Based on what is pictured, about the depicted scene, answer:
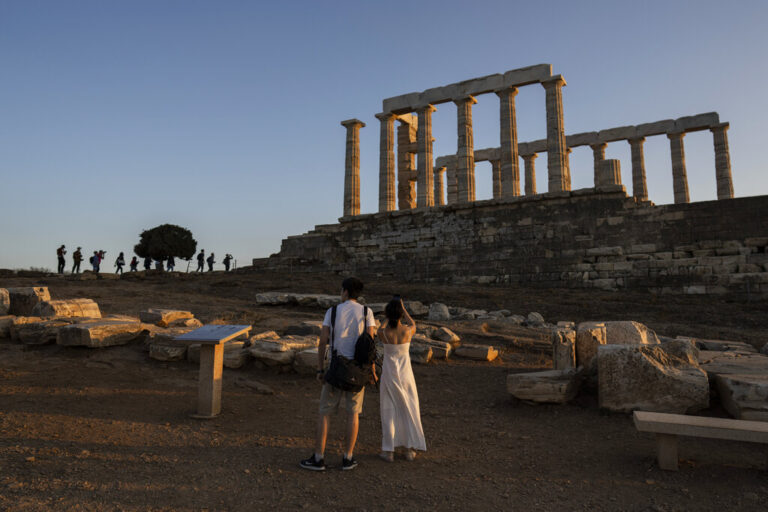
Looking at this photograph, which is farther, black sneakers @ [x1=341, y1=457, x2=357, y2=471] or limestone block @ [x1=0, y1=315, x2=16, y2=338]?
limestone block @ [x1=0, y1=315, x2=16, y2=338]

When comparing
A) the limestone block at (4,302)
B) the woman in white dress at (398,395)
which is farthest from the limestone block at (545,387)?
the limestone block at (4,302)

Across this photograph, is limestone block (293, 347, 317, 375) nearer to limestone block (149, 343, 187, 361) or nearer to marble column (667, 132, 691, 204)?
limestone block (149, 343, 187, 361)

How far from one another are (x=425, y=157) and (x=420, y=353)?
59.1ft

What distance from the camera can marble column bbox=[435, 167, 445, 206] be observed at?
3266 cm

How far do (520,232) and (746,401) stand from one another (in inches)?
578

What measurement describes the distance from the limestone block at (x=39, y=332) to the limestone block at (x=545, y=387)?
25.6 feet

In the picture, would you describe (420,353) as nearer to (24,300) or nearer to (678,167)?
(24,300)

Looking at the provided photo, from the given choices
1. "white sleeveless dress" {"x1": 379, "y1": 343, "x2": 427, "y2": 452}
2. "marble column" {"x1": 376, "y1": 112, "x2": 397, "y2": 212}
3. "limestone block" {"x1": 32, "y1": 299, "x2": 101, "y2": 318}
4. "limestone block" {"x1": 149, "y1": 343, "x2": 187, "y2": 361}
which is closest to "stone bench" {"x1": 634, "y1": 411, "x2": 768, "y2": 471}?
"white sleeveless dress" {"x1": 379, "y1": 343, "x2": 427, "y2": 452}

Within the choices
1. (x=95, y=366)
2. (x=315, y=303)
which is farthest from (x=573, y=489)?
(x=315, y=303)

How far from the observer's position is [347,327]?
173 inches

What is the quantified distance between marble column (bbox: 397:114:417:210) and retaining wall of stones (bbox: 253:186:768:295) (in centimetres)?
571

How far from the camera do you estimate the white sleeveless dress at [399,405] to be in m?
4.54

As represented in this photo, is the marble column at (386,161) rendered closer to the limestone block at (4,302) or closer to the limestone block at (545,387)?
the limestone block at (4,302)

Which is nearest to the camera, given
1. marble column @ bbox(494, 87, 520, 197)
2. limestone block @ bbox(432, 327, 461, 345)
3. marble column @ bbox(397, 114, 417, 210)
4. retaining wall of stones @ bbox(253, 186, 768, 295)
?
limestone block @ bbox(432, 327, 461, 345)
